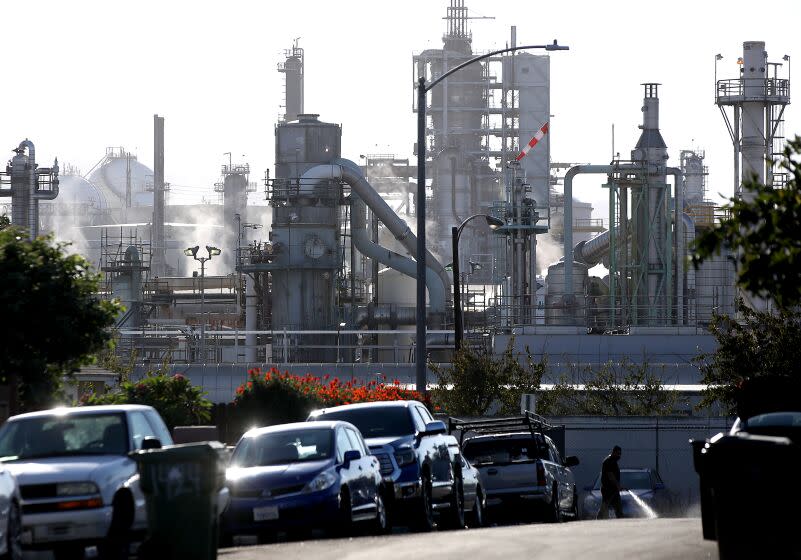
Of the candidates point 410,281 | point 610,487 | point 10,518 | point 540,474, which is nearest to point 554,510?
point 540,474

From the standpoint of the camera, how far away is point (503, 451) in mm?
24188

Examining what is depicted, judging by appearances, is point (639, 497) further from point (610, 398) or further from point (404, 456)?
point (610, 398)

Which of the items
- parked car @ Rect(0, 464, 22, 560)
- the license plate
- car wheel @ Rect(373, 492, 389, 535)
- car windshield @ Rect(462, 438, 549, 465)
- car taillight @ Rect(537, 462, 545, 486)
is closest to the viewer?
parked car @ Rect(0, 464, 22, 560)

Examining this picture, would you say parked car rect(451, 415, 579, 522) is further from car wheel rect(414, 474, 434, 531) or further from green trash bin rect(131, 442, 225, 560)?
green trash bin rect(131, 442, 225, 560)

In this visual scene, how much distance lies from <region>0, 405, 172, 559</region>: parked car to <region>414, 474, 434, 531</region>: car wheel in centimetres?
454

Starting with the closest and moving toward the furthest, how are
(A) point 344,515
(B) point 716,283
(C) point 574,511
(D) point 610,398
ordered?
(A) point 344,515 → (C) point 574,511 → (D) point 610,398 → (B) point 716,283

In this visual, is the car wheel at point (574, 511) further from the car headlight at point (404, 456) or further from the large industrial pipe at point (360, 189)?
the large industrial pipe at point (360, 189)

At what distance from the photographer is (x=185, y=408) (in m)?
27.4

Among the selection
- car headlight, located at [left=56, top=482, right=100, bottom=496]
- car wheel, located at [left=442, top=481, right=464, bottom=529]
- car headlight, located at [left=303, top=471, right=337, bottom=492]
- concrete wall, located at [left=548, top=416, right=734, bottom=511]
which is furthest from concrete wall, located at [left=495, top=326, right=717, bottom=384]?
car headlight, located at [left=56, top=482, right=100, bottom=496]

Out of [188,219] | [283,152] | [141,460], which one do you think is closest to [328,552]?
[141,460]

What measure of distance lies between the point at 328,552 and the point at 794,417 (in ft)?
16.6

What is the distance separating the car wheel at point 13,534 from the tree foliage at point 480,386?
22646mm

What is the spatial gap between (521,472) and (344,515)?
6.78 meters

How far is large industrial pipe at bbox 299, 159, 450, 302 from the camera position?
59.3 m
